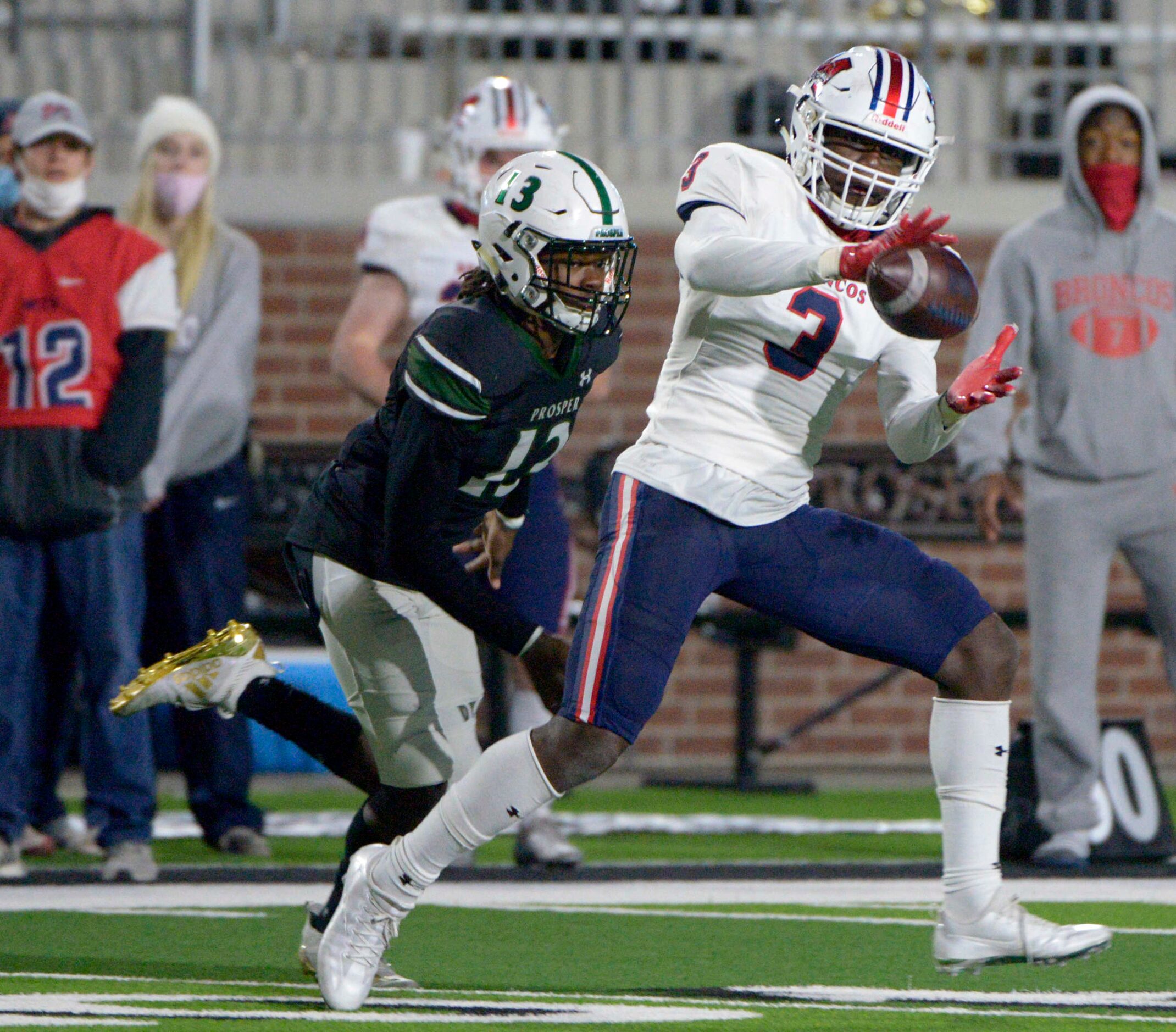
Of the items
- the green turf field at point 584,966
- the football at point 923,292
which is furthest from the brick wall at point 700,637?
the football at point 923,292

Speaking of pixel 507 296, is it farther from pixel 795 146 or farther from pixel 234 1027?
pixel 234 1027

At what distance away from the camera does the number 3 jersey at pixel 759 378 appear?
3.53m

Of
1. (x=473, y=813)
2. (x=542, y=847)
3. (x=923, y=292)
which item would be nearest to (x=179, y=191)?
(x=542, y=847)

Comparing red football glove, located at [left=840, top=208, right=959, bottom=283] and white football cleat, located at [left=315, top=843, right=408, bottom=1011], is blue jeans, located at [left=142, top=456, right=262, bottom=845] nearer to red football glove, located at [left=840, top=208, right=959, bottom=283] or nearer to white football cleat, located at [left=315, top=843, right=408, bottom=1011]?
white football cleat, located at [left=315, top=843, right=408, bottom=1011]

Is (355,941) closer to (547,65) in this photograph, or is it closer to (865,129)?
(865,129)

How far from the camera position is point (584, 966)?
12.3ft

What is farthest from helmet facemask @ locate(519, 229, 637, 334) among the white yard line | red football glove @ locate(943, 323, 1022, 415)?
the white yard line

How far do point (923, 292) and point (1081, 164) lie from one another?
2533 millimetres

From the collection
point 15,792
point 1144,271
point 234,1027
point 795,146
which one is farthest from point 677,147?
point 234,1027

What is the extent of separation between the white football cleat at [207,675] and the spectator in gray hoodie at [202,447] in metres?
1.64

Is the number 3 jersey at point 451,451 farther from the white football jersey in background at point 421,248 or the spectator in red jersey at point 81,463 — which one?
the white football jersey in background at point 421,248

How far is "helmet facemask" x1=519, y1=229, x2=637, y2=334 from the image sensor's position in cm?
346

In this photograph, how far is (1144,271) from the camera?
18.0ft

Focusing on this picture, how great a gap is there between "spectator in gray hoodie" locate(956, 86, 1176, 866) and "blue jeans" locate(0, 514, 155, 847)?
2.12 m
